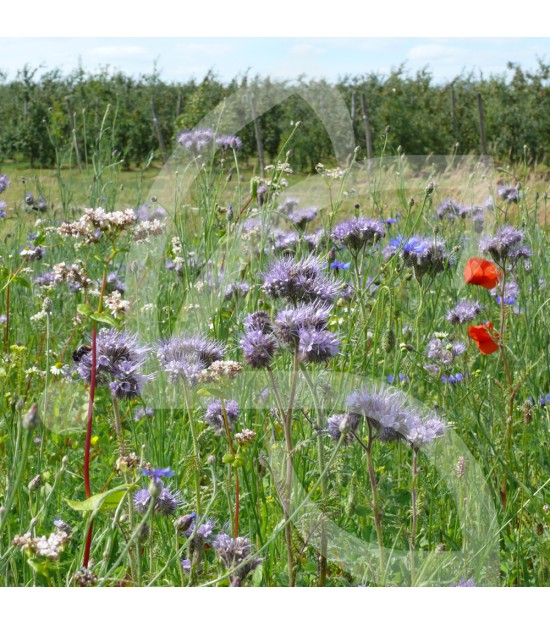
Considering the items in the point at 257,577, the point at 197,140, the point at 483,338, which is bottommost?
the point at 257,577

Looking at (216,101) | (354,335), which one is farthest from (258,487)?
(216,101)

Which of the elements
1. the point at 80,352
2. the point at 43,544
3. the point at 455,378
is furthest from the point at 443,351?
the point at 43,544

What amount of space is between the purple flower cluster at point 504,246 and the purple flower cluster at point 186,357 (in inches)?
32.6

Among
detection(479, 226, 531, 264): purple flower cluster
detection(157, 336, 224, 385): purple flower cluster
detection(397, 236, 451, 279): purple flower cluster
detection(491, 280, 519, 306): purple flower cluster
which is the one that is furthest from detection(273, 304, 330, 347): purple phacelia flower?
detection(491, 280, 519, 306): purple flower cluster

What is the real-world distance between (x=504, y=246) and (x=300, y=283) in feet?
2.67

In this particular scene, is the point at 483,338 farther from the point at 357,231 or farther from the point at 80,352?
the point at 80,352

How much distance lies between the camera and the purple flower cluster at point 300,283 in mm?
901

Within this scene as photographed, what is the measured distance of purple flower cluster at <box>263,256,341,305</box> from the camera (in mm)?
901

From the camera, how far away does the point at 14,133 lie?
457cm

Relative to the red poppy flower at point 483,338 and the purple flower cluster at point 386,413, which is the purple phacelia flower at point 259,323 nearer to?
the purple flower cluster at point 386,413

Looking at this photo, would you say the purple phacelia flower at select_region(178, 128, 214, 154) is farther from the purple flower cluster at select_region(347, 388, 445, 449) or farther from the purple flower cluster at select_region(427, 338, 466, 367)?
the purple flower cluster at select_region(347, 388, 445, 449)

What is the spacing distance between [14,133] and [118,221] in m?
4.09

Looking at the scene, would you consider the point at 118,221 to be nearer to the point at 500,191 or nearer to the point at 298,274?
the point at 298,274

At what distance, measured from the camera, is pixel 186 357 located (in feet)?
3.04
